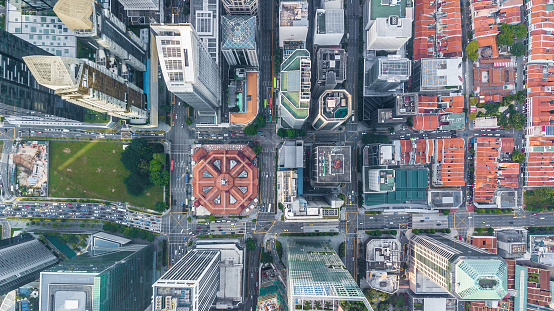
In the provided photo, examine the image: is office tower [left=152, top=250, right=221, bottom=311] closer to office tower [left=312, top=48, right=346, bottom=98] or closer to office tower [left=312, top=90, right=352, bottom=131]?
office tower [left=312, top=90, right=352, bottom=131]

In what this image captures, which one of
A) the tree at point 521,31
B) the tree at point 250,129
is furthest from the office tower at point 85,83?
the tree at point 521,31

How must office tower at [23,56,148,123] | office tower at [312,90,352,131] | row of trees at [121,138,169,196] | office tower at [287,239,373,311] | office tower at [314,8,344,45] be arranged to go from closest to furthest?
office tower at [23,56,148,123]
office tower at [287,239,373,311]
office tower at [312,90,352,131]
office tower at [314,8,344,45]
row of trees at [121,138,169,196]

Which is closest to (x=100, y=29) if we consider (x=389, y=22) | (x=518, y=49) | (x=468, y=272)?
(x=389, y=22)

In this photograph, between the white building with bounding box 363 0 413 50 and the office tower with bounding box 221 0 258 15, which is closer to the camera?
the office tower with bounding box 221 0 258 15

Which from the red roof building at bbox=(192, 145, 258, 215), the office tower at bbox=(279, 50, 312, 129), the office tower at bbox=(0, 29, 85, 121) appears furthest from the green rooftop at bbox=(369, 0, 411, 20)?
the office tower at bbox=(0, 29, 85, 121)

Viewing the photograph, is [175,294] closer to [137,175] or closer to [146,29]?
[137,175]

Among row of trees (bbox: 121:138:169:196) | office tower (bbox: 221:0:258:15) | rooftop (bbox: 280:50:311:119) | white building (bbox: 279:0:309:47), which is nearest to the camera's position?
rooftop (bbox: 280:50:311:119)

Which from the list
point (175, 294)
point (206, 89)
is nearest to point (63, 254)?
point (175, 294)

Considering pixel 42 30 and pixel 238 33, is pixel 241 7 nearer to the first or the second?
pixel 238 33
